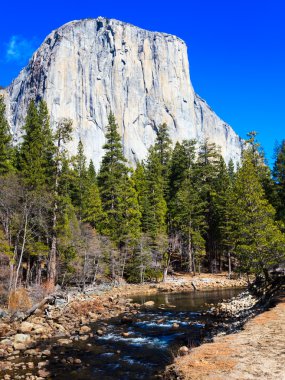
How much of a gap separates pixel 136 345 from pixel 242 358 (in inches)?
290

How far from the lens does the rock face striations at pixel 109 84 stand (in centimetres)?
11288

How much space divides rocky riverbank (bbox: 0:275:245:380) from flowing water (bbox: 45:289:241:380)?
562 millimetres

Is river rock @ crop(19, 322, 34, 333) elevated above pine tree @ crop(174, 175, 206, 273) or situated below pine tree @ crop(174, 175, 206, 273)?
below

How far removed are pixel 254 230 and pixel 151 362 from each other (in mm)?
13009

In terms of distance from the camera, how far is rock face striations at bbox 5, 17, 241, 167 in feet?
370

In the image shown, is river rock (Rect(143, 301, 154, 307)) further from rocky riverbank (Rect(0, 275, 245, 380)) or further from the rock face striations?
the rock face striations

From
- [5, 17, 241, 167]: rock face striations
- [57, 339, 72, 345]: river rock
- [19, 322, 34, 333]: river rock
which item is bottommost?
[57, 339, 72, 345]: river rock

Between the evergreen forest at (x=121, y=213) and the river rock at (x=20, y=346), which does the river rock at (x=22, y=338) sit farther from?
the evergreen forest at (x=121, y=213)

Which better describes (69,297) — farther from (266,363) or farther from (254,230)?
(266,363)

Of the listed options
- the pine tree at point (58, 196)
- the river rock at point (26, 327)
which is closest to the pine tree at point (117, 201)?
the pine tree at point (58, 196)

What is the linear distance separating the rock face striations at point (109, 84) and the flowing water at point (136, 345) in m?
87.0

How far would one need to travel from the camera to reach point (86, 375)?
12234mm

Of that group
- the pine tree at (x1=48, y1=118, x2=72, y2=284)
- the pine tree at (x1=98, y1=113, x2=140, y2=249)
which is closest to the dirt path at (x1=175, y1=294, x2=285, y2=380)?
the pine tree at (x1=48, y1=118, x2=72, y2=284)

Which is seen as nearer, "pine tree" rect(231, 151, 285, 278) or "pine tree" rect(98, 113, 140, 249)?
"pine tree" rect(231, 151, 285, 278)
